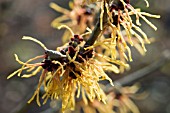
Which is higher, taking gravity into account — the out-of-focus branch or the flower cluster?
the out-of-focus branch

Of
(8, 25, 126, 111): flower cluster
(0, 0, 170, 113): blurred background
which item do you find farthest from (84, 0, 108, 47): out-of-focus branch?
(0, 0, 170, 113): blurred background

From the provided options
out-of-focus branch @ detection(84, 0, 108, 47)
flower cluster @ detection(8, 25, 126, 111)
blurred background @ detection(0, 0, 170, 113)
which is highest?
out-of-focus branch @ detection(84, 0, 108, 47)

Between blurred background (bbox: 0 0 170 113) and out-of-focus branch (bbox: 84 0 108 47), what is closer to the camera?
out-of-focus branch (bbox: 84 0 108 47)

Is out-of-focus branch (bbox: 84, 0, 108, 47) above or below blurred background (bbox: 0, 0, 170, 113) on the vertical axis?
above

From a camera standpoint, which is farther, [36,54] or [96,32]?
[36,54]

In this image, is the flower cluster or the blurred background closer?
the flower cluster

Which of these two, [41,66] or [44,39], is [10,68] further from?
[41,66]

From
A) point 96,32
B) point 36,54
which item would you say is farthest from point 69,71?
point 36,54

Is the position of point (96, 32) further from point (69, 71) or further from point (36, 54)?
point (36, 54)

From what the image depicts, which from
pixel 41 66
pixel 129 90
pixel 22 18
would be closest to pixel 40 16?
pixel 22 18

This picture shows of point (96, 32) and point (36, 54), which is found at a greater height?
point (96, 32)

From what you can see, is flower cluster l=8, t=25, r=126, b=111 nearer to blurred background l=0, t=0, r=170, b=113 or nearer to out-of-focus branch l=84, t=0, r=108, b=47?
out-of-focus branch l=84, t=0, r=108, b=47
